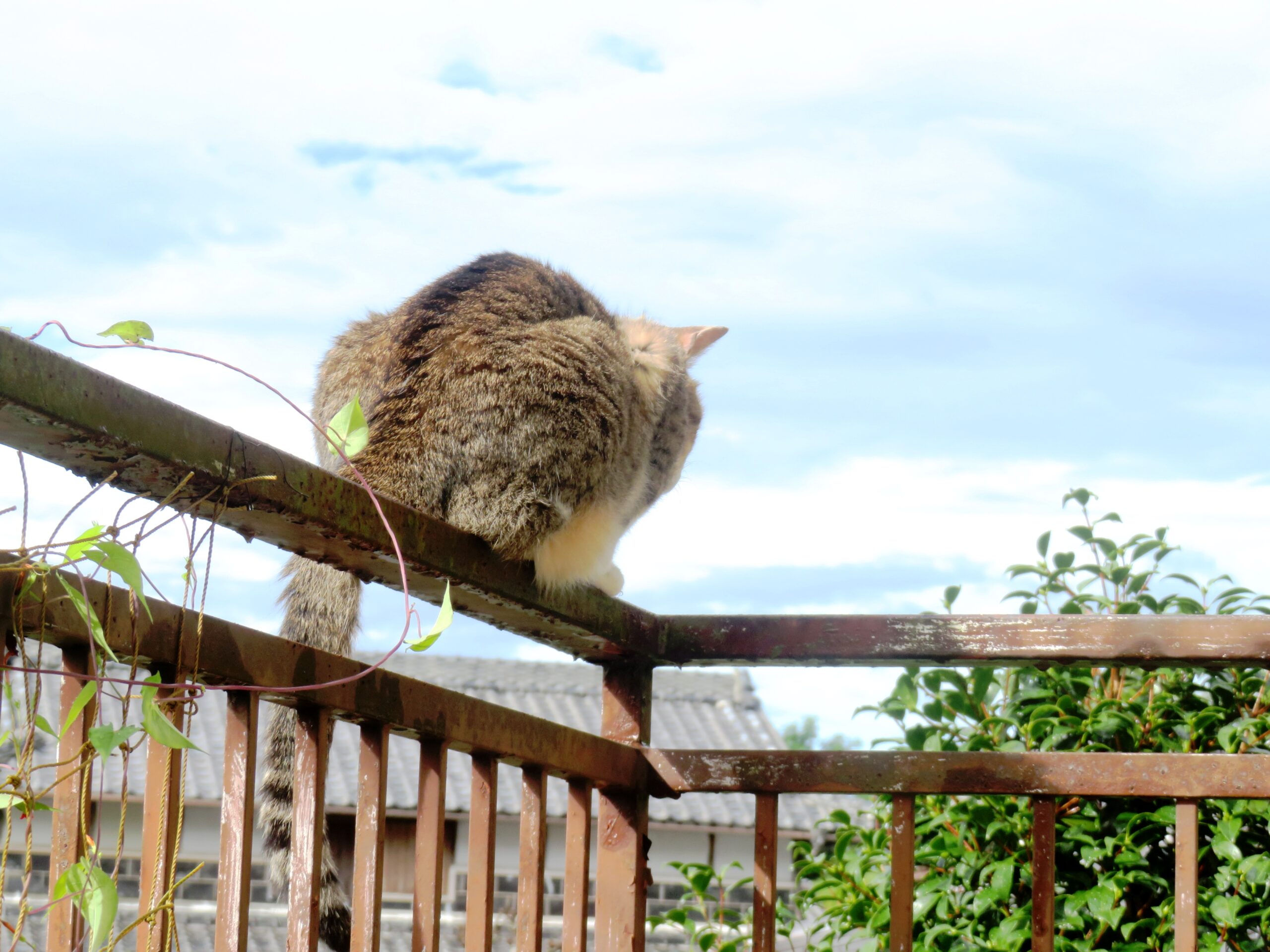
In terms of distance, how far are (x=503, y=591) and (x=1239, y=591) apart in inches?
52.5

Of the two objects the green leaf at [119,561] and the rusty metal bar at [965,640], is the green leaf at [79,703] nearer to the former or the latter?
the green leaf at [119,561]

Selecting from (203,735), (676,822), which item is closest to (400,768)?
(203,735)

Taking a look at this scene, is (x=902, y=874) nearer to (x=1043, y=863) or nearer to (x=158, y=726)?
(x=1043, y=863)

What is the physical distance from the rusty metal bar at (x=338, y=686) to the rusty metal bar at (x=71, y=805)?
0.07ft

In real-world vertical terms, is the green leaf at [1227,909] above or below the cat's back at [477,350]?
below

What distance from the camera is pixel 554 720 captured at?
8039 millimetres

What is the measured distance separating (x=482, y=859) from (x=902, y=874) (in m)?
0.56

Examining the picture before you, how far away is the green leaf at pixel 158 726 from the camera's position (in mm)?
753

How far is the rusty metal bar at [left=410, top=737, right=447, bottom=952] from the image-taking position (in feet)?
3.65

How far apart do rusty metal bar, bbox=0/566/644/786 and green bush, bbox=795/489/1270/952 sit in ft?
2.21

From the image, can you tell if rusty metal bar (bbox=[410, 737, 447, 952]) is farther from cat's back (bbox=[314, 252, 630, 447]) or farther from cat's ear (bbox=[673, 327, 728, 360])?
cat's ear (bbox=[673, 327, 728, 360])

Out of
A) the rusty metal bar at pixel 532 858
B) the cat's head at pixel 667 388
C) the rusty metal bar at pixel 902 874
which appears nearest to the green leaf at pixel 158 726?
the rusty metal bar at pixel 532 858

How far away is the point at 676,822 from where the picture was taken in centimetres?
915

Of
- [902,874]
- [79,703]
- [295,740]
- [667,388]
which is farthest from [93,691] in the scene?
[667,388]
